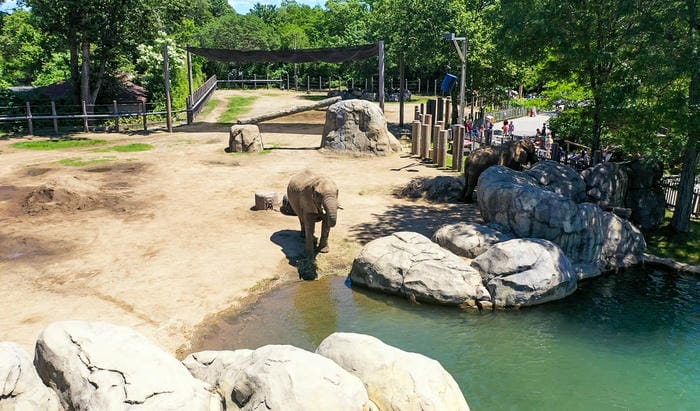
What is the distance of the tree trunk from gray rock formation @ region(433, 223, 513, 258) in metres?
4.40

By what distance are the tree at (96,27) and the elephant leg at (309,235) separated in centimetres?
1766

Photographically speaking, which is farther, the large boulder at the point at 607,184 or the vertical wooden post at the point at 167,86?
the vertical wooden post at the point at 167,86

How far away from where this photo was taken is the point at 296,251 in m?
12.3

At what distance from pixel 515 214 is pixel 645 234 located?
150 inches

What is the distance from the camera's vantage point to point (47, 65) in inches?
1363

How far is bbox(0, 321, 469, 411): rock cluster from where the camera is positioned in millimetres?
5516

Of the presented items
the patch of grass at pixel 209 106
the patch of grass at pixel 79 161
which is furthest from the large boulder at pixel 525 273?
the patch of grass at pixel 209 106

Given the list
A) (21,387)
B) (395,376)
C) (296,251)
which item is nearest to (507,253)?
(296,251)

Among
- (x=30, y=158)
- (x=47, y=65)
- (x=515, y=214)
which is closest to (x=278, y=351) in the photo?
(x=515, y=214)

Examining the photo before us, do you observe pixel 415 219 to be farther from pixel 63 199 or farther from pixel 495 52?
pixel 495 52

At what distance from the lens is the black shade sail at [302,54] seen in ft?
82.3

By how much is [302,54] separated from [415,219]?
14419 mm

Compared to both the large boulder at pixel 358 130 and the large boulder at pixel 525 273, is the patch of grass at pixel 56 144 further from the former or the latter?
the large boulder at pixel 525 273

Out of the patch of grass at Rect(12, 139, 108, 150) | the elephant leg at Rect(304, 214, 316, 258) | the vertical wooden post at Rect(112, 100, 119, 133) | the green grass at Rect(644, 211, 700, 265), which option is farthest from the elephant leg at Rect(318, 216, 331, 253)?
the vertical wooden post at Rect(112, 100, 119, 133)
